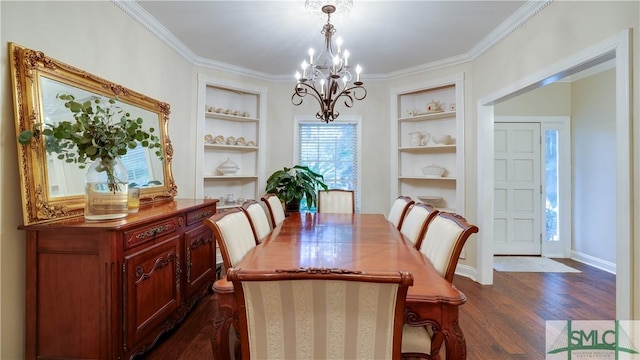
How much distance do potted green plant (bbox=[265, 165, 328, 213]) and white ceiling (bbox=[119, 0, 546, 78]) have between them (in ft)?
4.94

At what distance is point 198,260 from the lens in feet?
8.23

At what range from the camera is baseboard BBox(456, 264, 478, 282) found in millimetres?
3347

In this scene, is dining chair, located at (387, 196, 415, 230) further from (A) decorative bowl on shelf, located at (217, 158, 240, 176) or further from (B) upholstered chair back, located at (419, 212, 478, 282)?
(A) decorative bowl on shelf, located at (217, 158, 240, 176)

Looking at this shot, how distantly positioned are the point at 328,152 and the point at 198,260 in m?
2.46

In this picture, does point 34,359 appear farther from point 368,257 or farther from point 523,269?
point 523,269

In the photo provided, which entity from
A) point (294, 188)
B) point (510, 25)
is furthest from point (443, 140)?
point (294, 188)

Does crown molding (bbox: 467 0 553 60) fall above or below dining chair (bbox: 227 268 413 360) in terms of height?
above

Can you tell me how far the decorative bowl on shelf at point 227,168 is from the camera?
3863 millimetres

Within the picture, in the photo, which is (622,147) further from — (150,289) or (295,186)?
(150,289)

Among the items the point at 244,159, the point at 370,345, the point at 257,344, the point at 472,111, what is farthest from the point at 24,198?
the point at 472,111

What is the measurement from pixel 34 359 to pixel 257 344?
1574 millimetres

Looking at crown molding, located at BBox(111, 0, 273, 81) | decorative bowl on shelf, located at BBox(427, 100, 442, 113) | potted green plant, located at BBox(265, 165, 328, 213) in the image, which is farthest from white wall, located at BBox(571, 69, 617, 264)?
crown molding, located at BBox(111, 0, 273, 81)

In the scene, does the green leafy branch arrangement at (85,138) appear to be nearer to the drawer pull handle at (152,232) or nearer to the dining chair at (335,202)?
the drawer pull handle at (152,232)
